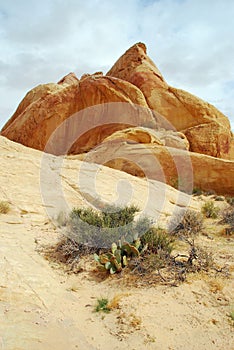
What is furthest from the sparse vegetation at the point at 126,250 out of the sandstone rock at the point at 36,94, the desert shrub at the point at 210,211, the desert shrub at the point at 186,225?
the sandstone rock at the point at 36,94

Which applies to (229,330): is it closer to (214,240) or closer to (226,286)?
(226,286)

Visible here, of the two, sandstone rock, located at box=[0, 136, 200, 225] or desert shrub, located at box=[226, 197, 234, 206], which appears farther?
desert shrub, located at box=[226, 197, 234, 206]

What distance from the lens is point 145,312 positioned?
11.7ft

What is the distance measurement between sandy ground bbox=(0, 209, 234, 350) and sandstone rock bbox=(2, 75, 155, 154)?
14.6 m

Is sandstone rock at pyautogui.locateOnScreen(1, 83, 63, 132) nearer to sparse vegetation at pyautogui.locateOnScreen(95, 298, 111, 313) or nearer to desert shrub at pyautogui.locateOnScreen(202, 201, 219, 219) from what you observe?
desert shrub at pyautogui.locateOnScreen(202, 201, 219, 219)

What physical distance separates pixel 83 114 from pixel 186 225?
14455mm

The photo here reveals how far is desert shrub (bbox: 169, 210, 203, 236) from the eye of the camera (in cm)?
705

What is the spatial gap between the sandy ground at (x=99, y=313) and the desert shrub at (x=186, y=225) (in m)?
2.28

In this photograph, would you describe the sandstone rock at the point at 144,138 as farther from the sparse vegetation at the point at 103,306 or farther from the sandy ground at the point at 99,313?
the sparse vegetation at the point at 103,306

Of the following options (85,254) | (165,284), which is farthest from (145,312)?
(85,254)

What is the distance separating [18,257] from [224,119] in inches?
771

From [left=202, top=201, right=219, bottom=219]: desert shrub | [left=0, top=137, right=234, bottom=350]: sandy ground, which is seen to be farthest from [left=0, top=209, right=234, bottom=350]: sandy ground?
[left=202, top=201, right=219, bottom=219]: desert shrub

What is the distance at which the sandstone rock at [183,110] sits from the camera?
754 inches

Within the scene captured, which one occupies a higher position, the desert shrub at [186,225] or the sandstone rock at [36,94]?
the sandstone rock at [36,94]
